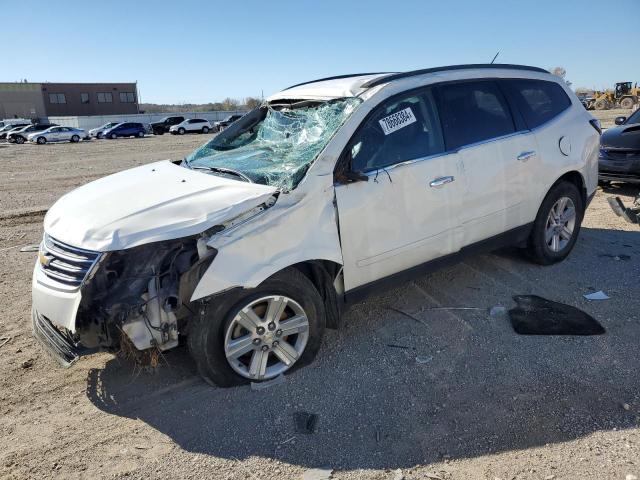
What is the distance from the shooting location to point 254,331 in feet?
10.7

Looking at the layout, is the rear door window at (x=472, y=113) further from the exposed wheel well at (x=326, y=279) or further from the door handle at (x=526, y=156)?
the exposed wheel well at (x=326, y=279)

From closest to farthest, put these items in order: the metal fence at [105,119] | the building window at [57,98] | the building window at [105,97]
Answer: the metal fence at [105,119] → the building window at [57,98] → the building window at [105,97]

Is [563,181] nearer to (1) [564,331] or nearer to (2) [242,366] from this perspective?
(1) [564,331]

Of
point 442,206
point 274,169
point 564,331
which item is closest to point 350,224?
point 274,169

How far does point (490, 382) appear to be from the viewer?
3.33 m

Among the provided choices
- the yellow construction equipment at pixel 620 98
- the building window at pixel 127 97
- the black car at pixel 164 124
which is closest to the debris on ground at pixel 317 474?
the black car at pixel 164 124

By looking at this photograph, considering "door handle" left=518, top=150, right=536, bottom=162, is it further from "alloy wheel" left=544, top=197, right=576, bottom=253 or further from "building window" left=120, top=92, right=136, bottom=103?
"building window" left=120, top=92, right=136, bottom=103

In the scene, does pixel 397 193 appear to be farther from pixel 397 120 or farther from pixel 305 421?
pixel 305 421

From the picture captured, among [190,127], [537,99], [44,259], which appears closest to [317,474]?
[44,259]

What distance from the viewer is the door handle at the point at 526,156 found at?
4.50 metres

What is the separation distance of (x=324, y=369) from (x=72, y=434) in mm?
1626

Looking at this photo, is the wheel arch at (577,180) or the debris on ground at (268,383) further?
the wheel arch at (577,180)

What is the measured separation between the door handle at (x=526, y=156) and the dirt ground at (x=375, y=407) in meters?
1.30

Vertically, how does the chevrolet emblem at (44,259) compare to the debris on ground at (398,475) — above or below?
above
